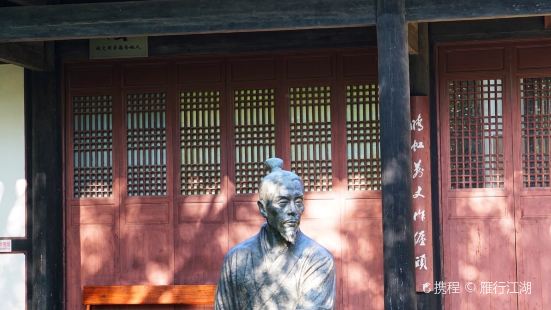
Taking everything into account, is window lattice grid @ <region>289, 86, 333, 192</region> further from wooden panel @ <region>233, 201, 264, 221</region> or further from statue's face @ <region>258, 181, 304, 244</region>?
statue's face @ <region>258, 181, 304, 244</region>

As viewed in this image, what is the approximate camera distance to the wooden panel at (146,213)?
11477 millimetres

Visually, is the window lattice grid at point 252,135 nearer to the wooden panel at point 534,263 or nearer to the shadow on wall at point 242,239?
the shadow on wall at point 242,239

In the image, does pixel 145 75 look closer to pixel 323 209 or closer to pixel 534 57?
pixel 323 209

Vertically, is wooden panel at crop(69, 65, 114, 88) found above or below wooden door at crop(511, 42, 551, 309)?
above

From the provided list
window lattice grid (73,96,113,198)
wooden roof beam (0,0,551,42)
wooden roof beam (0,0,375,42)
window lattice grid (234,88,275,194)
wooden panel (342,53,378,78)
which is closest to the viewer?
wooden roof beam (0,0,551,42)

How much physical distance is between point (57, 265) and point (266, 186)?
6.82m

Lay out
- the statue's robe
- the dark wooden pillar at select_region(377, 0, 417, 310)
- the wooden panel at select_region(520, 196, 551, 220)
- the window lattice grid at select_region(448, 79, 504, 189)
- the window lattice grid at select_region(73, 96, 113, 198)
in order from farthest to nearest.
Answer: the window lattice grid at select_region(73, 96, 113, 198)
the window lattice grid at select_region(448, 79, 504, 189)
the wooden panel at select_region(520, 196, 551, 220)
the dark wooden pillar at select_region(377, 0, 417, 310)
the statue's robe

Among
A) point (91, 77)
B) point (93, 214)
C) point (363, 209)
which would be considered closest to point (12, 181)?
point (93, 214)

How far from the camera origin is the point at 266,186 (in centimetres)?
529

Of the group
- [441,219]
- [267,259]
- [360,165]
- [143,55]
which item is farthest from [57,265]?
[267,259]

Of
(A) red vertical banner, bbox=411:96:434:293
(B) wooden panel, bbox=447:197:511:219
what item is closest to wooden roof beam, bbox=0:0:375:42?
(A) red vertical banner, bbox=411:96:434:293

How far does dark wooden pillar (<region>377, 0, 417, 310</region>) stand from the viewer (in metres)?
8.80

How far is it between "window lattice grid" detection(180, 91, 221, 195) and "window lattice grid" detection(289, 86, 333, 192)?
0.86 metres

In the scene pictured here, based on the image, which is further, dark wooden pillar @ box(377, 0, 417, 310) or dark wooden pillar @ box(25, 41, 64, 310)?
dark wooden pillar @ box(25, 41, 64, 310)
